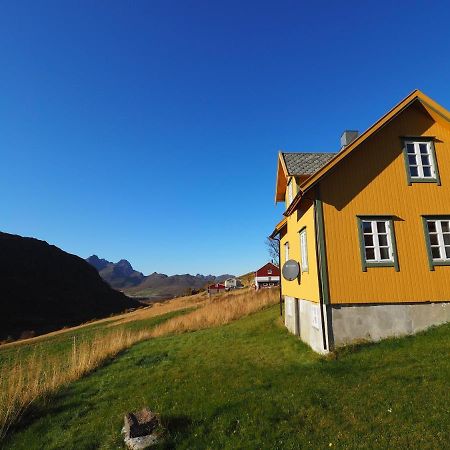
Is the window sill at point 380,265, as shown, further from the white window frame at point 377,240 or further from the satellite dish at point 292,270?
the satellite dish at point 292,270

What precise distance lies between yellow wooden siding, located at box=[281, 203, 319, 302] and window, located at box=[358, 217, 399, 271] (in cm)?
176

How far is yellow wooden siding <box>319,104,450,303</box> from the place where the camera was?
12.1 metres

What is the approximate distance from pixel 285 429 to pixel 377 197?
9.19m

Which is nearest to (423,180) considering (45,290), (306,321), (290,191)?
(290,191)

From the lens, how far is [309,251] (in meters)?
13.6

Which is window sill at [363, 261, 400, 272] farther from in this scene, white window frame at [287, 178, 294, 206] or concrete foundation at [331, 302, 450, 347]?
white window frame at [287, 178, 294, 206]

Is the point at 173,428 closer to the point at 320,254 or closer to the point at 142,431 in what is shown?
the point at 142,431

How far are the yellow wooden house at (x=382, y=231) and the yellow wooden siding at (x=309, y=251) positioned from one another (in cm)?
8

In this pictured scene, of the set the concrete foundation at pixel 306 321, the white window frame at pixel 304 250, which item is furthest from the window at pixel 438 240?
the concrete foundation at pixel 306 321

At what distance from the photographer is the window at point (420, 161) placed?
43.1ft

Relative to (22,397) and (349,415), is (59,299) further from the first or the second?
(349,415)

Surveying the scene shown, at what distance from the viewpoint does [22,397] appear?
30.4 feet

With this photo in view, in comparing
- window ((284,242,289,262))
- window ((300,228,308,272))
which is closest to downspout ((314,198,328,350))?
window ((300,228,308,272))

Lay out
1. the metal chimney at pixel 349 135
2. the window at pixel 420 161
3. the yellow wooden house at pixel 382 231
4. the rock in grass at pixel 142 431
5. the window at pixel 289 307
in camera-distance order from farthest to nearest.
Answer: the window at pixel 289 307
the metal chimney at pixel 349 135
the window at pixel 420 161
the yellow wooden house at pixel 382 231
the rock in grass at pixel 142 431
